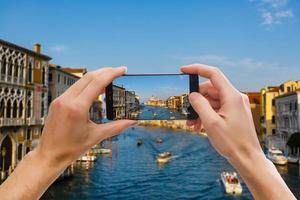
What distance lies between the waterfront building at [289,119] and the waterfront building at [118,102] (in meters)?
37.0

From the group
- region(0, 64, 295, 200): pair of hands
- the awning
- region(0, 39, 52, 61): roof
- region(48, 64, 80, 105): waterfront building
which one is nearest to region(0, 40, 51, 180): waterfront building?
region(0, 39, 52, 61): roof

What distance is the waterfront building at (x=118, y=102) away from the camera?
2.63 m

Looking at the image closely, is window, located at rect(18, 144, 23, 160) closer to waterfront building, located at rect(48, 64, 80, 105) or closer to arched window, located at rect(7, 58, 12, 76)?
arched window, located at rect(7, 58, 12, 76)

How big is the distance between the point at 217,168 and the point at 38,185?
32.5m

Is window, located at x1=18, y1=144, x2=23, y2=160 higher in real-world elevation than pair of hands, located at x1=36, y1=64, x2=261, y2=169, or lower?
lower

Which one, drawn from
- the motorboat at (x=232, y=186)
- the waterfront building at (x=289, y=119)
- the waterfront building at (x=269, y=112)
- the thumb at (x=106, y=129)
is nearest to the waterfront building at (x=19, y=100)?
the motorboat at (x=232, y=186)

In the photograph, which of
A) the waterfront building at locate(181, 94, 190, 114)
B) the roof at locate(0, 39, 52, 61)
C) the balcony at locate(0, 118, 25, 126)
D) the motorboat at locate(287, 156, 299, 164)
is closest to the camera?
the waterfront building at locate(181, 94, 190, 114)

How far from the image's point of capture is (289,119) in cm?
4138

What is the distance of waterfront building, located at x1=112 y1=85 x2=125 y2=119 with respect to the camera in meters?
2.63

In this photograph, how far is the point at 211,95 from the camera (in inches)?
89.9

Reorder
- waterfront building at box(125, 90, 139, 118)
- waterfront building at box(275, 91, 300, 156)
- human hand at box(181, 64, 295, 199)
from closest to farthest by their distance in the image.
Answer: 1. human hand at box(181, 64, 295, 199)
2. waterfront building at box(125, 90, 139, 118)
3. waterfront building at box(275, 91, 300, 156)

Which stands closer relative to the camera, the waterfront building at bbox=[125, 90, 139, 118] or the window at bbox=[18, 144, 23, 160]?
the waterfront building at bbox=[125, 90, 139, 118]

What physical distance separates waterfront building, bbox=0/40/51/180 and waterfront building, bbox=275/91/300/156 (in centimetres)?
2539

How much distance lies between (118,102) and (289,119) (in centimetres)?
4206
